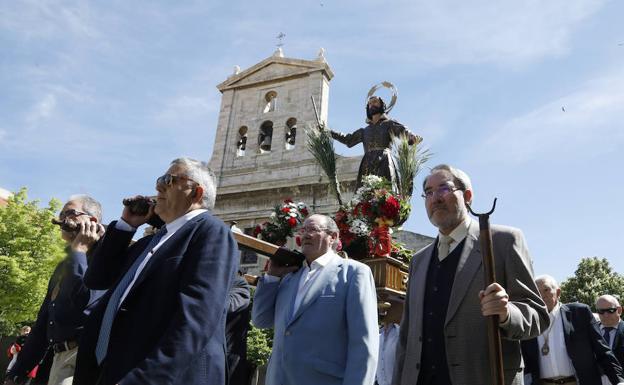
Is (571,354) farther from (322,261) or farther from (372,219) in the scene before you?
(322,261)

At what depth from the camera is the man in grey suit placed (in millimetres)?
2672

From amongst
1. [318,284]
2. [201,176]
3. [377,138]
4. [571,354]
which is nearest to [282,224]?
[377,138]

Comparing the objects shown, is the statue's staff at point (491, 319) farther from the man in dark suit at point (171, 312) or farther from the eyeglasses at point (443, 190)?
the man in dark suit at point (171, 312)

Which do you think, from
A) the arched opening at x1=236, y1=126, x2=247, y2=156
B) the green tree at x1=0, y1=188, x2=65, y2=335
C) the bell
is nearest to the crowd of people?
the green tree at x1=0, y1=188, x2=65, y2=335

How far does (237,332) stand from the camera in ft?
13.4

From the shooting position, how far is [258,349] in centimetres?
1695

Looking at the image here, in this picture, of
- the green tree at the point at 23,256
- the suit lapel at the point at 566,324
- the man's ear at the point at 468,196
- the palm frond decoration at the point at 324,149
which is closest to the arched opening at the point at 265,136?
the green tree at the point at 23,256

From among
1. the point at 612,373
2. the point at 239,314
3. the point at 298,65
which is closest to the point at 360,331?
the point at 239,314

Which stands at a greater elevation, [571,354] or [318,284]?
[318,284]

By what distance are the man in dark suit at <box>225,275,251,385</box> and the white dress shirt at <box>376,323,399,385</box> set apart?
2.16m

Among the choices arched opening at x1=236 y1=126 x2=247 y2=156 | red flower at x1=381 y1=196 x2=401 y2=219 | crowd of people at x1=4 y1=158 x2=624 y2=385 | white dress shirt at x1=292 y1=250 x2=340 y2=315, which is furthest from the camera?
arched opening at x1=236 y1=126 x2=247 y2=156

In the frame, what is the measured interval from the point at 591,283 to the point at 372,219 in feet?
100

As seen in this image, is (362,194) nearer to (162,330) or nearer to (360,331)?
(360,331)

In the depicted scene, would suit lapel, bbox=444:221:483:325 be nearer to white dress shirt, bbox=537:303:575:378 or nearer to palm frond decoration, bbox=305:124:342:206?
white dress shirt, bbox=537:303:575:378
